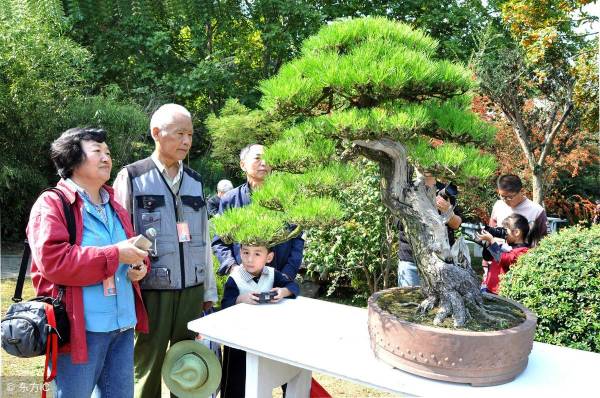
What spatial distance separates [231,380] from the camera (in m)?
2.61

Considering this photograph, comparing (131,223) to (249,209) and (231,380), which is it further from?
(231,380)

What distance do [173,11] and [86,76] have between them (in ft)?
31.1

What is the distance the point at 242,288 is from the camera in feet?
8.48

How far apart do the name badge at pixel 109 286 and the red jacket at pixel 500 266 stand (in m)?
2.30

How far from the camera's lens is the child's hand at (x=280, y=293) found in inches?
97.7

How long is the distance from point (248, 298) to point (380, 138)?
111cm

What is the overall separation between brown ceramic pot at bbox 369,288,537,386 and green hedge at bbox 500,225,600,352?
35.2 inches

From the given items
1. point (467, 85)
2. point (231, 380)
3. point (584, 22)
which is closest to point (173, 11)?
point (467, 85)

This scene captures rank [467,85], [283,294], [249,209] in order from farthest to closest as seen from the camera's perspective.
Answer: [283,294]
[249,209]
[467,85]

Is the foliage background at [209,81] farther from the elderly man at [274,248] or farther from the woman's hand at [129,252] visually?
the woman's hand at [129,252]

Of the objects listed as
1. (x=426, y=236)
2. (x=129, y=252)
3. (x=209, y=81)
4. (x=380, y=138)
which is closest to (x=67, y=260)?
(x=129, y=252)

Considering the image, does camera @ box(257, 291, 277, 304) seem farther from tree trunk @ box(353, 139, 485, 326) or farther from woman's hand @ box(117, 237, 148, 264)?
tree trunk @ box(353, 139, 485, 326)

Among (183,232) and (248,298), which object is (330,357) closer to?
(248,298)

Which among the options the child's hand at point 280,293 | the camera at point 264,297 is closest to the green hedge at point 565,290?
the child's hand at point 280,293
